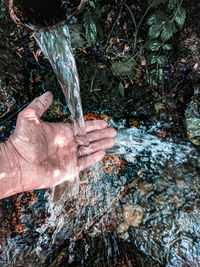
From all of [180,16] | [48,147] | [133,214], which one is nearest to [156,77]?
[180,16]

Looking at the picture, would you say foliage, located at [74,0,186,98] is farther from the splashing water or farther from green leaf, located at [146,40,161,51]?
the splashing water

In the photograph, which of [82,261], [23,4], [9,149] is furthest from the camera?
[82,261]

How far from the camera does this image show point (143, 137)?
248 centimetres

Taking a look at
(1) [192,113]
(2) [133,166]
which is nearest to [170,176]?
(2) [133,166]

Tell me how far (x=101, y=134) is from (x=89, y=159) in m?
0.36

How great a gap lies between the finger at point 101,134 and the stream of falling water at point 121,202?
0.42ft

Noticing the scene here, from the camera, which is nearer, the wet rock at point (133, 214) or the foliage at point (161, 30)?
the foliage at point (161, 30)

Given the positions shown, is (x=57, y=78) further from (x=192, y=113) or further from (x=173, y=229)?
(x=173, y=229)

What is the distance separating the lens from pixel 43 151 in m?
1.95

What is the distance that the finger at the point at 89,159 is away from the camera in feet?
7.22

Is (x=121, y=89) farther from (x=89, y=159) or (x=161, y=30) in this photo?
(x=89, y=159)

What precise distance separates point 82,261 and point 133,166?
1.31m

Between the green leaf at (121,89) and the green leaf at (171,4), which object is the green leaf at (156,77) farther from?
the green leaf at (171,4)

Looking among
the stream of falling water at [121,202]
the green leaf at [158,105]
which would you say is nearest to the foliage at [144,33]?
the green leaf at [158,105]
